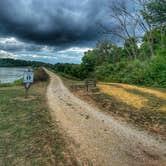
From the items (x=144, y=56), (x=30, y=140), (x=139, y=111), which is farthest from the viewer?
(x=144, y=56)

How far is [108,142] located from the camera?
597 cm

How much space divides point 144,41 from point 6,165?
1522 inches

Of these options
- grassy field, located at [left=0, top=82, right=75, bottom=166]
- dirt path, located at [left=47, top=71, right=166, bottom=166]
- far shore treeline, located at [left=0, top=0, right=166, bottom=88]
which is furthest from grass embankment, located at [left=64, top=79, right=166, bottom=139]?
far shore treeline, located at [left=0, top=0, right=166, bottom=88]

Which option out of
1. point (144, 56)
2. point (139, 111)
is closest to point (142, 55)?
point (144, 56)

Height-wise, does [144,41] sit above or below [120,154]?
above

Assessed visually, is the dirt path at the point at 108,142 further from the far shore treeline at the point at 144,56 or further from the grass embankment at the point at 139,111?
the far shore treeline at the point at 144,56

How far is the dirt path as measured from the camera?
16.2ft

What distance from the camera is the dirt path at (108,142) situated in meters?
4.94

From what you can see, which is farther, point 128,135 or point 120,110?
point 120,110

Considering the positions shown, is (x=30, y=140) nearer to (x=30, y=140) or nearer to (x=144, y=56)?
(x=30, y=140)

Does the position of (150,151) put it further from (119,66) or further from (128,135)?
(119,66)

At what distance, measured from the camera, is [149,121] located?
27.0ft

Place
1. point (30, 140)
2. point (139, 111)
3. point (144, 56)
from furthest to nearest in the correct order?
point (144, 56) → point (139, 111) → point (30, 140)

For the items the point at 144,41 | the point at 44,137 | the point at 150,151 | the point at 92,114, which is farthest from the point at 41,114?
the point at 144,41
